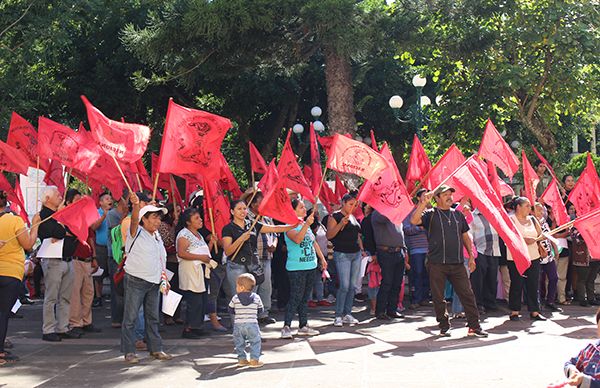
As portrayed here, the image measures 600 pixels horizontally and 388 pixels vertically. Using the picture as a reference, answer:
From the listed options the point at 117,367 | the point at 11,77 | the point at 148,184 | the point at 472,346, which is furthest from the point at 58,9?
the point at 472,346

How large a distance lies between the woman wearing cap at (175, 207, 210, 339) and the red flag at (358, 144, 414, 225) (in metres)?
2.21

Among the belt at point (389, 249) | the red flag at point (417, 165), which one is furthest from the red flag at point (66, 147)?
the red flag at point (417, 165)

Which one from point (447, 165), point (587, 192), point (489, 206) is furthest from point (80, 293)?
point (587, 192)

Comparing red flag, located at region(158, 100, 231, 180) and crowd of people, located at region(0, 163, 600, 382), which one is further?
red flag, located at region(158, 100, 231, 180)

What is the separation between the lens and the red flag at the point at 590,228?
9.74 metres

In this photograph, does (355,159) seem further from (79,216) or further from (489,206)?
(79,216)

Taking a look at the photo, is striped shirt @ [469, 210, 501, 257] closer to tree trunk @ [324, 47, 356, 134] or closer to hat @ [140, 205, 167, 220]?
tree trunk @ [324, 47, 356, 134]

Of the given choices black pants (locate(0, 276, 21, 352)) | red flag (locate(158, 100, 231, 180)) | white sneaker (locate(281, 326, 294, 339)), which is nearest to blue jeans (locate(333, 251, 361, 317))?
white sneaker (locate(281, 326, 294, 339))

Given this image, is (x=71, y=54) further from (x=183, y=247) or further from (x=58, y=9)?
(x=183, y=247)

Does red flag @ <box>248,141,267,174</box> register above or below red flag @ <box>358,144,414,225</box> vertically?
above

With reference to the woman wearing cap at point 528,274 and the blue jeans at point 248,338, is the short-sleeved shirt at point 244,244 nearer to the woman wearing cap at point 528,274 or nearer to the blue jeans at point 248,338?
the blue jeans at point 248,338

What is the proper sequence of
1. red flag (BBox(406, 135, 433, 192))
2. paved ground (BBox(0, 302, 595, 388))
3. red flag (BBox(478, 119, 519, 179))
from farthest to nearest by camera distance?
red flag (BBox(406, 135, 433, 192)), red flag (BBox(478, 119, 519, 179)), paved ground (BBox(0, 302, 595, 388))

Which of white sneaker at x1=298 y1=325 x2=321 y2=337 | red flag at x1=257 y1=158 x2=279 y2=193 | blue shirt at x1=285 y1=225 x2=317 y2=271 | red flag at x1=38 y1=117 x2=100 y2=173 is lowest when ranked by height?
white sneaker at x1=298 y1=325 x2=321 y2=337

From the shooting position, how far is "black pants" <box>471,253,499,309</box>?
39.4 ft
